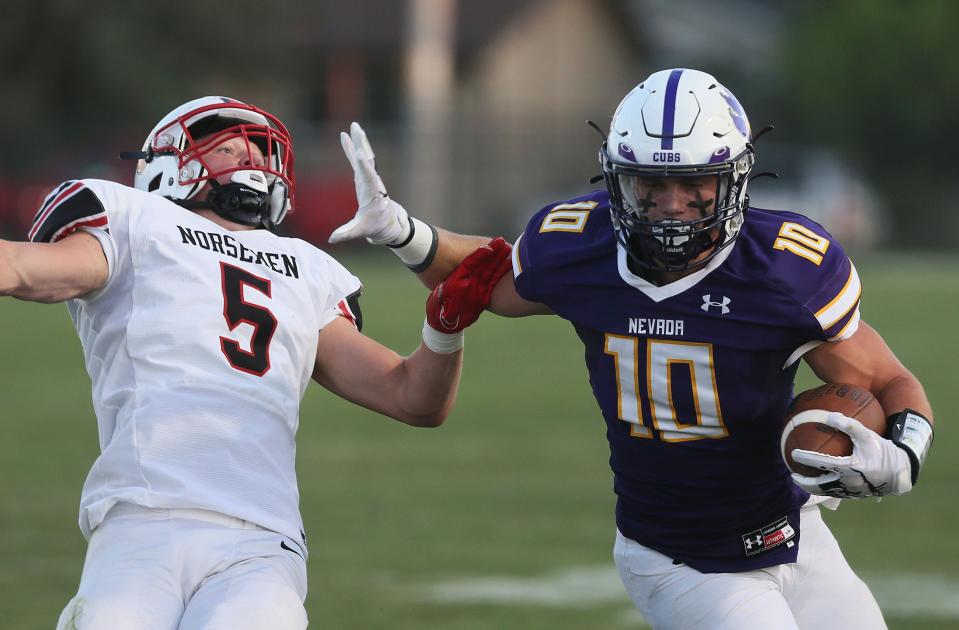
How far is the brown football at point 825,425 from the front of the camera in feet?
12.1

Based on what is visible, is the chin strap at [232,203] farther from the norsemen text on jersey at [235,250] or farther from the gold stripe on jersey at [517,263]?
the gold stripe on jersey at [517,263]

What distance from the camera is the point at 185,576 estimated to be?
3.57 meters

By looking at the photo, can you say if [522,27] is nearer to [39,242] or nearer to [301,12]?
[301,12]

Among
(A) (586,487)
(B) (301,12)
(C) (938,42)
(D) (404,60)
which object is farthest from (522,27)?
(A) (586,487)

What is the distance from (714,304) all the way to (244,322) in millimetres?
1204

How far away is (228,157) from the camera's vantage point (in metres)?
4.18

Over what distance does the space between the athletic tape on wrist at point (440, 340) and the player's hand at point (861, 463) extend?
3.36ft

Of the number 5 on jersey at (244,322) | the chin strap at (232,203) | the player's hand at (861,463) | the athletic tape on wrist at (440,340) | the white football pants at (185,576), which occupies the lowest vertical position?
the white football pants at (185,576)

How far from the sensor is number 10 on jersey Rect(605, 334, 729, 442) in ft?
12.7

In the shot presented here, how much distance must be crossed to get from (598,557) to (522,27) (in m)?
28.5

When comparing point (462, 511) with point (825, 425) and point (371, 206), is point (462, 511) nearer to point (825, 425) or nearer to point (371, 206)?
point (371, 206)

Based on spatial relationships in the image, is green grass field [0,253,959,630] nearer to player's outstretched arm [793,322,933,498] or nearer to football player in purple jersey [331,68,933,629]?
football player in purple jersey [331,68,933,629]

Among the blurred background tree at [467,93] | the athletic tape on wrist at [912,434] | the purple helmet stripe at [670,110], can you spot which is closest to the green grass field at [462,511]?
the athletic tape on wrist at [912,434]

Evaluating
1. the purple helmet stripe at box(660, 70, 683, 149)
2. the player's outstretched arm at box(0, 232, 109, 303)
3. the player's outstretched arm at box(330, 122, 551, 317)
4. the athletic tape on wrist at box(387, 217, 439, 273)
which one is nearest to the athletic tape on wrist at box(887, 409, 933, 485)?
the purple helmet stripe at box(660, 70, 683, 149)
